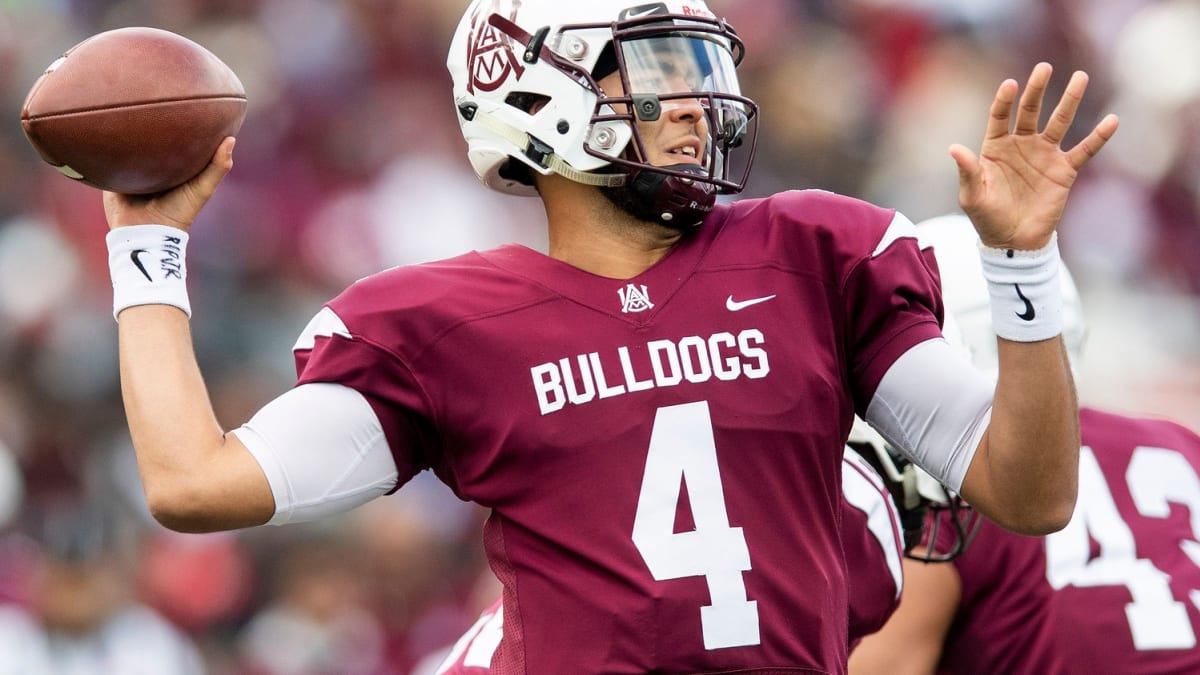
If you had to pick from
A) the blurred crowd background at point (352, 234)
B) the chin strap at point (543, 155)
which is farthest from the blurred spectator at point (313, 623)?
the chin strap at point (543, 155)

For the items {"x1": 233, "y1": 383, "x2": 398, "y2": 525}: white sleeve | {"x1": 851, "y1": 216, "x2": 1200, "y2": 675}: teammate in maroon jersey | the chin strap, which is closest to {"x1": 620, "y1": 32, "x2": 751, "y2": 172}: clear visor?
the chin strap

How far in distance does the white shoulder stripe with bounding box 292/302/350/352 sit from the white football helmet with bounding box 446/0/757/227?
1.47 ft

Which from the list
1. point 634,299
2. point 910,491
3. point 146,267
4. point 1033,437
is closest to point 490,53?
point 634,299

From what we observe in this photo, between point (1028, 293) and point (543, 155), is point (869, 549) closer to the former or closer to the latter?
point (1028, 293)

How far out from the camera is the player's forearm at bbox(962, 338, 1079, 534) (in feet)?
7.34

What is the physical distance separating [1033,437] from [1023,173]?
0.37 m

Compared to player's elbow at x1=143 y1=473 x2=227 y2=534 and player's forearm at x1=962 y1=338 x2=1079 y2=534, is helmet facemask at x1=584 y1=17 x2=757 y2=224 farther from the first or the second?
player's elbow at x1=143 y1=473 x2=227 y2=534

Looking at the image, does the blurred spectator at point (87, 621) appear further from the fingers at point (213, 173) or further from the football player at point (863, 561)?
the fingers at point (213, 173)

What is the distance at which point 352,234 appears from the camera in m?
7.18

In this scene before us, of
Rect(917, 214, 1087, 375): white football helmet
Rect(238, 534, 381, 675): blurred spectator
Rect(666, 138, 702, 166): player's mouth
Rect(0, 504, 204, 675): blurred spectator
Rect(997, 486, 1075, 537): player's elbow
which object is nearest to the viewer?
Rect(997, 486, 1075, 537): player's elbow

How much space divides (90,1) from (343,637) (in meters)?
3.15

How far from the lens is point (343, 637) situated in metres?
6.39

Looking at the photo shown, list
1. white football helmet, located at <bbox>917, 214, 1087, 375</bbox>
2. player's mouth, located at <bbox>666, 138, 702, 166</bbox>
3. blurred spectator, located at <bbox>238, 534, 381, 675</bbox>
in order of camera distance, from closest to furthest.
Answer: player's mouth, located at <bbox>666, 138, 702, 166</bbox> < white football helmet, located at <bbox>917, 214, 1087, 375</bbox> < blurred spectator, located at <bbox>238, 534, 381, 675</bbox>

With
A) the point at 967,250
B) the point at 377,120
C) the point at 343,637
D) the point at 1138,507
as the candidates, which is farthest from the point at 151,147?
the point at 377,120
